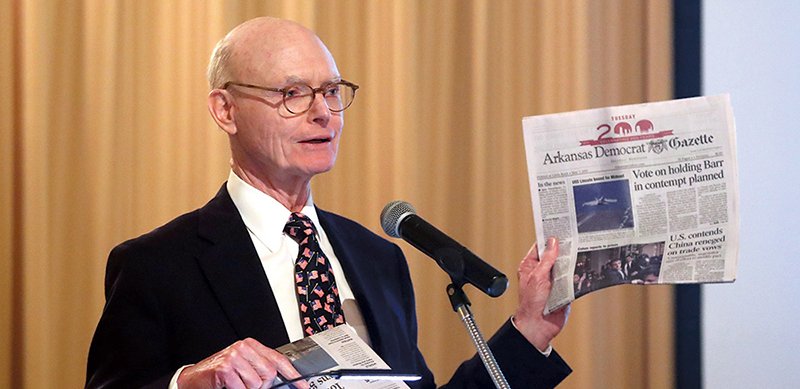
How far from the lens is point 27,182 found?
2738 mm

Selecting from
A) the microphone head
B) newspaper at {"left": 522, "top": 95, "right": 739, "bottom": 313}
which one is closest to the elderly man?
newspaper at {"left": 522, "top": 95, "right": 739, "bottom": 313}

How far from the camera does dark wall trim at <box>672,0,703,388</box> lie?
3.21m

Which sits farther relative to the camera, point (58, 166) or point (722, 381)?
point (722, 381)

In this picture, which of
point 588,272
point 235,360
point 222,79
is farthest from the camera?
point 222,79

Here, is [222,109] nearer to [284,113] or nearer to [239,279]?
[284,113]

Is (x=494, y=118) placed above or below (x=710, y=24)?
below

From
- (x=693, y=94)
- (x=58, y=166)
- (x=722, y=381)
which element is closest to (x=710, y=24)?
(x=693, y=94)

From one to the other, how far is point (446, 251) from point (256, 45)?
0.69 m

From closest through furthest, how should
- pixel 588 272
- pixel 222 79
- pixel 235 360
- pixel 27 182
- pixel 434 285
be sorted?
pixel 235 360, pixel 588 272, pixel 222 79, pixel 27 182, pixel 434 285

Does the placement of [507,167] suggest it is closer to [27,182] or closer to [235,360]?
[27,182]

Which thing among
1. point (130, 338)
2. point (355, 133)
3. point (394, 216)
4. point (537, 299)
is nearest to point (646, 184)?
point (537, 299)

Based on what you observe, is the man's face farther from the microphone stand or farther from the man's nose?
the microphone stand

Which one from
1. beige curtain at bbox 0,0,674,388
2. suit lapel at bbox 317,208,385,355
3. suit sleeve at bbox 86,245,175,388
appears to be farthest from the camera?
beige curtain at bbox 0,0,674,388

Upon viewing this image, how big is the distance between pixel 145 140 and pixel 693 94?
1745 mm
